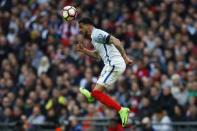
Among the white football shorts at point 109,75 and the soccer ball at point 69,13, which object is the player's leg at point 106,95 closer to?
the white football shorts at point 109,75

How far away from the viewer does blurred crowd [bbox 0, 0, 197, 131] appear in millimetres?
23078

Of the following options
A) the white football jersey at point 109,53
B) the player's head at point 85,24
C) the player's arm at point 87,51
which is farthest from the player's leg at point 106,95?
the player's head at point 85,24

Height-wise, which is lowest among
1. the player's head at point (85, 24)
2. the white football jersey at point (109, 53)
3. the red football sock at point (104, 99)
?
the red football sock at point (104, 99)

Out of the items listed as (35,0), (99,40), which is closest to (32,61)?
(35,0)

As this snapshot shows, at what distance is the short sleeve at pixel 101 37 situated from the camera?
17.7 m

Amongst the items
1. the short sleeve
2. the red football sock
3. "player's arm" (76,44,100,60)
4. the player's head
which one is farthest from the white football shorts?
the player's head

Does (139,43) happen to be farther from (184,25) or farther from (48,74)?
(48,74)

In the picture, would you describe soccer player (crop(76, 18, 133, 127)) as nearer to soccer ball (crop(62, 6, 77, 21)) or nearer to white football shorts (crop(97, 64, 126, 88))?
white football shorts (crop(97, 64, 126, 88))

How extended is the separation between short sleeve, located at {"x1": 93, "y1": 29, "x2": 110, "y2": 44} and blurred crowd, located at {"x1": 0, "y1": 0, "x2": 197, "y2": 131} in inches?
198

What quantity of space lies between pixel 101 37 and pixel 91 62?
7.86 meters

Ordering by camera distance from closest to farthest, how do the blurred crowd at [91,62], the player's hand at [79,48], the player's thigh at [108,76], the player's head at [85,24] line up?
the player's head at [85,24]
the player's thigh at [108,76]
the player's hand at [79,48]
the blurred crowd at [91,62]

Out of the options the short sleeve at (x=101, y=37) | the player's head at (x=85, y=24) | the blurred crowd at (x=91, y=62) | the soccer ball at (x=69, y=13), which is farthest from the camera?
the blurred crowd at (x=91, y=62)

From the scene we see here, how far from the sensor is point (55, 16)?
28.0 meters

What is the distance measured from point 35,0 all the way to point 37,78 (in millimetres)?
3978
